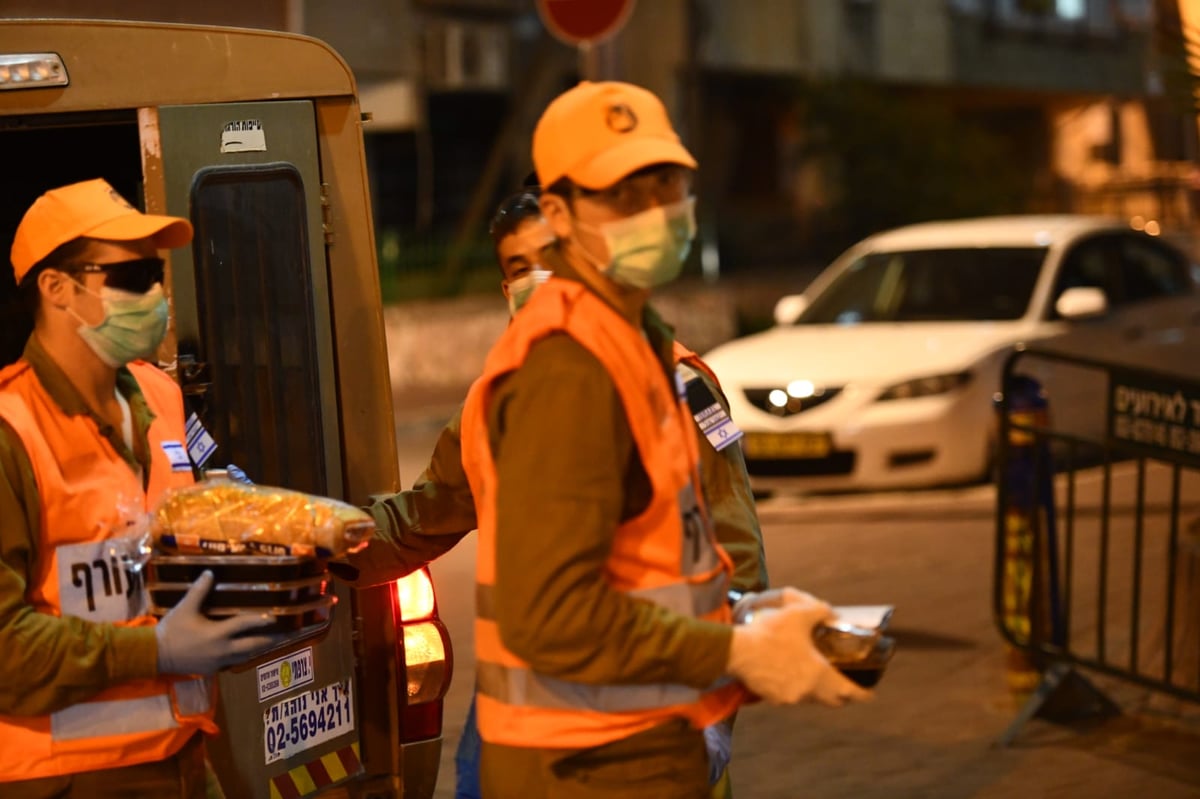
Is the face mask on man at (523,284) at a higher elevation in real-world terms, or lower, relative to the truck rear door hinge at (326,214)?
lower

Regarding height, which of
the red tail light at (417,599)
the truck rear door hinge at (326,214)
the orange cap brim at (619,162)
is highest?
the orange cap brim at (619,162)

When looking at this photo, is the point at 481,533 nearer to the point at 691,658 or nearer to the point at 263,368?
the point at 691,658

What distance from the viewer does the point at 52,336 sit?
3.30 metres

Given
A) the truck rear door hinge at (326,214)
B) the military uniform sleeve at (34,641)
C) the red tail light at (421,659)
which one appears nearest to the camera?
the military uniform sleeve at (34,641)

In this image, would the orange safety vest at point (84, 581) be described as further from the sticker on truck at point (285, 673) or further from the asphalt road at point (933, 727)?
the asphalt road at point (933, 727)

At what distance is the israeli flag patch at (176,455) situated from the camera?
3.41 m

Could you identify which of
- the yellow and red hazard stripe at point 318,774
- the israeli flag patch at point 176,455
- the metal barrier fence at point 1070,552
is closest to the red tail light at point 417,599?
the yellow and red hazard stripe at point 318,774

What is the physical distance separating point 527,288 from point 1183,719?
3.89 meters

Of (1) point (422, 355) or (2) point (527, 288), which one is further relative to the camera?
(1) point (422, 355)

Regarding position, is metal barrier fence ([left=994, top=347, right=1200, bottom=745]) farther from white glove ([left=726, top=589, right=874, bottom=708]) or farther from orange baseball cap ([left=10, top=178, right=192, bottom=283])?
orange baseball cap ([left=10, top=178, right=192, bottom=283])

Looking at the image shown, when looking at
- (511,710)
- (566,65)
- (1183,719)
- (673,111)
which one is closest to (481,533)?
(511,710)

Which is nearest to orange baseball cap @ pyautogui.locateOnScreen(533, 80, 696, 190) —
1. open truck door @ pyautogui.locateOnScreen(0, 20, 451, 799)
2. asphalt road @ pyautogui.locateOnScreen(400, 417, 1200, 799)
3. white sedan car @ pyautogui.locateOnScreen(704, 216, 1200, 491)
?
open truck door @ pyautogui.locateOnScreen(0, 20, 451, 799)

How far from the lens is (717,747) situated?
3.27 m

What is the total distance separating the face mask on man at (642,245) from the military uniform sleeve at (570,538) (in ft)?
0.62
